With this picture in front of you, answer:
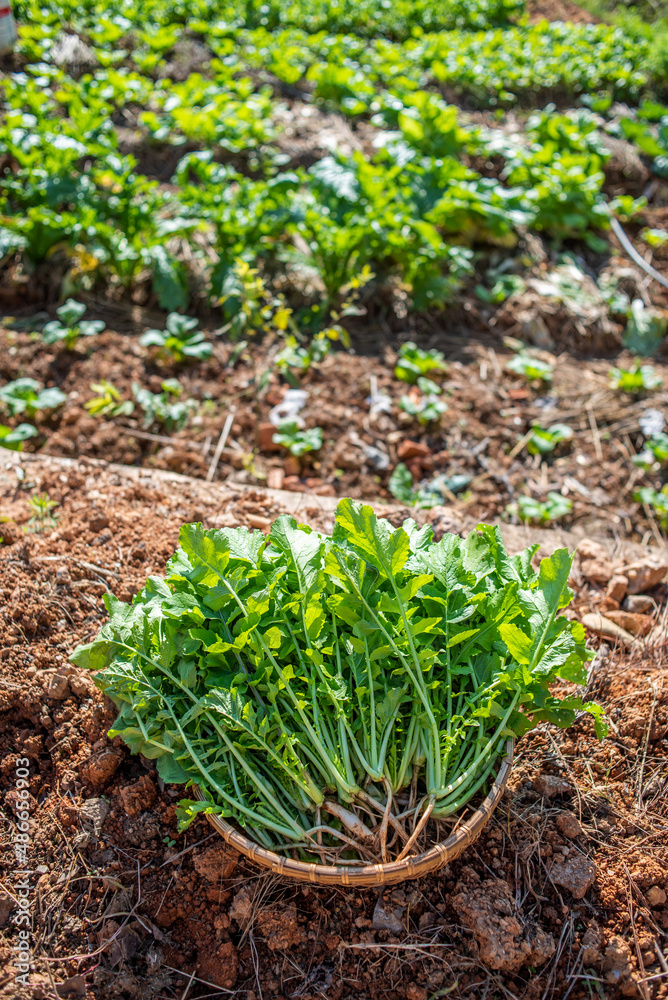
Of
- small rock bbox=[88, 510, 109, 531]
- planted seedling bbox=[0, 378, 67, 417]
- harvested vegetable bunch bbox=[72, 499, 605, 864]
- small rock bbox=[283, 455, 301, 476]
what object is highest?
harvested vegetable bunch bbox=[72, 499, 605, 864]

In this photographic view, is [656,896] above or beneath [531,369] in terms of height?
beneath

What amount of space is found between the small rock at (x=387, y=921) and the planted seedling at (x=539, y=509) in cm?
173

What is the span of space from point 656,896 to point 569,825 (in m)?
0.25

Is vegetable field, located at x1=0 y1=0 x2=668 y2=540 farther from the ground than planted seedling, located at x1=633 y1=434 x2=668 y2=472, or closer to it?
farther from the ground

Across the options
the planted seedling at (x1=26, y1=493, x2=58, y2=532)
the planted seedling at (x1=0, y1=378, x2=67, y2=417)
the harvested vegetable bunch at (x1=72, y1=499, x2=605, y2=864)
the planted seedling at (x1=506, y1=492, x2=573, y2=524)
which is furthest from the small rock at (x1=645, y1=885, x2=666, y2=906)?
the planted seedling at (x1=0, y1=378, x2=67, y2=417)

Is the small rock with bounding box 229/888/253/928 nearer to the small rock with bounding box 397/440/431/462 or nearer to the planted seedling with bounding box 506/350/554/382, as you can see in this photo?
the small rock with bounding box 397/440/431/462

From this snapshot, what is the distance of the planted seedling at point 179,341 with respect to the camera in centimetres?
344

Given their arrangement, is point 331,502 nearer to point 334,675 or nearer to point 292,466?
point 292,466

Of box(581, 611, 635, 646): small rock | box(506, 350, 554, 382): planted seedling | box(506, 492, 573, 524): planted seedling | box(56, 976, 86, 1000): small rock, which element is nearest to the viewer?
box(56, 976, 86, 1000): small rock

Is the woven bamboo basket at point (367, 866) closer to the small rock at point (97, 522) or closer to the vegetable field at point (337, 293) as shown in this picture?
the small rock at point (97, 522)

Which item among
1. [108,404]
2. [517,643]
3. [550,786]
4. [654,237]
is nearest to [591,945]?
[550,786]

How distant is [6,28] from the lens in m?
5.06

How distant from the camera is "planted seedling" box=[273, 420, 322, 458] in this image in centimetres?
309

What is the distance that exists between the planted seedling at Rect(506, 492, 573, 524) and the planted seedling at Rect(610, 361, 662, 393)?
0.96 meters
